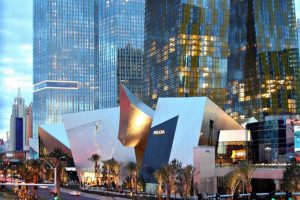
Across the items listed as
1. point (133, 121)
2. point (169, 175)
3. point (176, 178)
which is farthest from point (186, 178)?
point (133, 121)

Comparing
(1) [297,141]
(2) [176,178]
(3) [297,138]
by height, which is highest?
(3) [297,138]

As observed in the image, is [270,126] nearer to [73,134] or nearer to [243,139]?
[243,139]

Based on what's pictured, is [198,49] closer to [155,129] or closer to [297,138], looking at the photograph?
[155,129]

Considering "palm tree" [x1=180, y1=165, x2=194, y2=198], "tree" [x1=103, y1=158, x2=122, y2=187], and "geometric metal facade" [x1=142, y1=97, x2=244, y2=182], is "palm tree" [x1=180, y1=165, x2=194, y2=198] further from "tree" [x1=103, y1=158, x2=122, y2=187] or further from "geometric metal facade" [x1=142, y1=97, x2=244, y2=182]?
"tree" [x1=103, y1=158, x2=122, y2=187]

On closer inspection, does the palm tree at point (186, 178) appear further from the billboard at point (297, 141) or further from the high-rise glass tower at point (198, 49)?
the high-rise glass tower at point (198, 49)

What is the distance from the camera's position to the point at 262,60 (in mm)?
178250

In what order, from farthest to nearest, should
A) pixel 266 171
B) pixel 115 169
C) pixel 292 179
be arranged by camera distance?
pixel 115 169 → pixel 266 171 → pixel 292 179

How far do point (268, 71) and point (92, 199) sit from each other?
104 metres

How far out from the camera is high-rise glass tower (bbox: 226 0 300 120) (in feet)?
583

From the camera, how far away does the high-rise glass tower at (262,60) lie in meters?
178

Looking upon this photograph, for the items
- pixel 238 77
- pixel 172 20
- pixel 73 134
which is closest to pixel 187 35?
pixel 172 20

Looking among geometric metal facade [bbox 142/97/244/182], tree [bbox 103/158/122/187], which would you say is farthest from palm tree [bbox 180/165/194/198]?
tree [bbox 103/158/122/187]

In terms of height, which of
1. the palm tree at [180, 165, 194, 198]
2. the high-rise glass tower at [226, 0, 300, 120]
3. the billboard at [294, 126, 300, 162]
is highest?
the high-rise glass tower at [226, 0, 300, 120]

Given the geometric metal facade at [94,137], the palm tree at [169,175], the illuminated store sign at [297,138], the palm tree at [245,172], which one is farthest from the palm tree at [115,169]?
the palm tree at [245,172]
